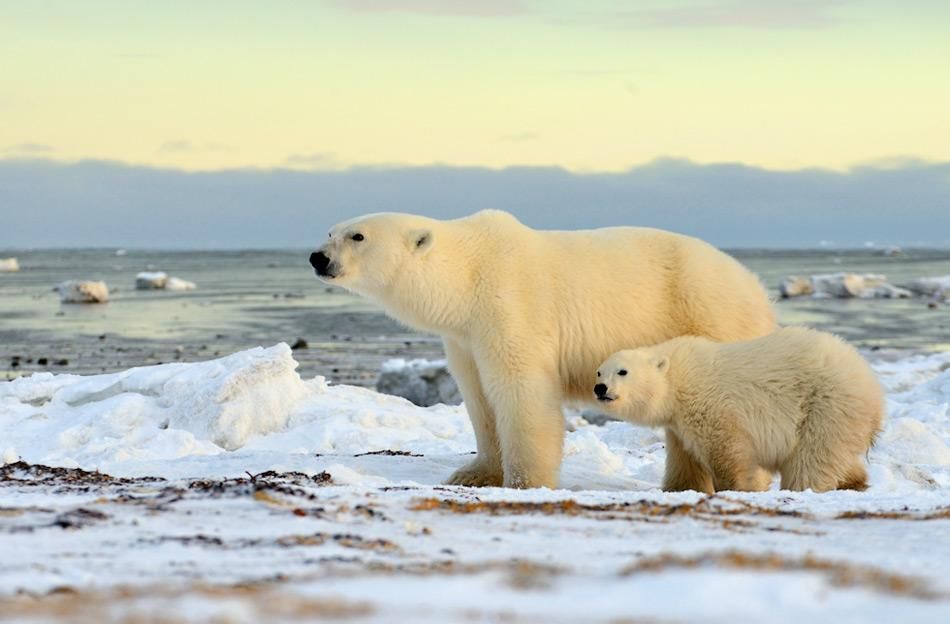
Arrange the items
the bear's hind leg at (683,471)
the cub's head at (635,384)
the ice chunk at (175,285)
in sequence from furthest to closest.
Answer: the ice chunk at (175,285) → the bear's hind leg at (683,471) → the cub's head at (635,384)

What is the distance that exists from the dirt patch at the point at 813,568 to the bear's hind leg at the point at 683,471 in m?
3.86

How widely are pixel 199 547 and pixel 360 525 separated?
27.5 inches

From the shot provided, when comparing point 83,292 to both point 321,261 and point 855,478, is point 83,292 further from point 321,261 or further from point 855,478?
point 855,478

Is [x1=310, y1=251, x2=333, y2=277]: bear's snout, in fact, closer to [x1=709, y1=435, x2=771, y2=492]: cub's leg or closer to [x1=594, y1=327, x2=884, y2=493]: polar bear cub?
[x1=594, y1=327, x2=884, y2=493]: polar bear cub

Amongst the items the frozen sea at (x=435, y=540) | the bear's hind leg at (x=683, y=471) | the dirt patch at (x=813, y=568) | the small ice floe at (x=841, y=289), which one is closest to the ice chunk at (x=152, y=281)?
the small ice floe at (x=841, y=289)

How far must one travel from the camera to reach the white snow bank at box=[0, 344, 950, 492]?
8883 mm

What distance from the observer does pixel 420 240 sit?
23.5 ft

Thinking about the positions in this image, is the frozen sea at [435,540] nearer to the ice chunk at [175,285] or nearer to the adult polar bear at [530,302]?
the adult polar bear at [530,302]

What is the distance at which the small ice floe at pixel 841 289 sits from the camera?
44531 mm

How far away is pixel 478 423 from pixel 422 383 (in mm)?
9276

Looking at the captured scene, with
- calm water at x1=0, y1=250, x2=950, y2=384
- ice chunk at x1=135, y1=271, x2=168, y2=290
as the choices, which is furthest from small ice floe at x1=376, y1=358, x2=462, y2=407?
ice chunk at x1=135, y1=271, x2=168, y2=290

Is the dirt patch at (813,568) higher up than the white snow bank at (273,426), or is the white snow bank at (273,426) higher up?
the dirt patch at (813,568)

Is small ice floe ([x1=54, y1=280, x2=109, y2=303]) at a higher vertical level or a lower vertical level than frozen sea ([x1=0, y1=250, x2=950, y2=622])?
lower

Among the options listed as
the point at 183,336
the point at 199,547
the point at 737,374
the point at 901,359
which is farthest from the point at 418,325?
the point at 183,336
